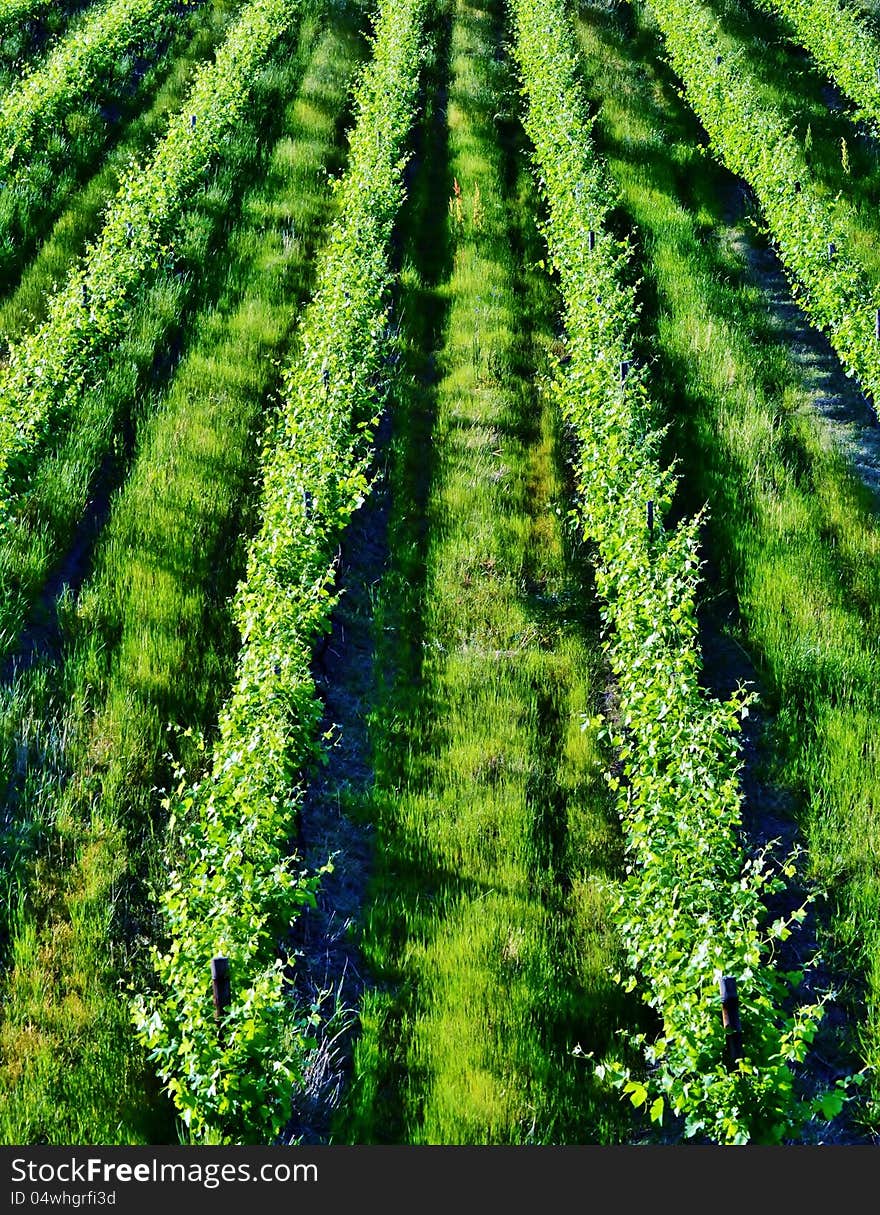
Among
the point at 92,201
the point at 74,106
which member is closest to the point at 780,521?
the point at 92,201

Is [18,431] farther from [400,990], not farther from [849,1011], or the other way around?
[849,1011]

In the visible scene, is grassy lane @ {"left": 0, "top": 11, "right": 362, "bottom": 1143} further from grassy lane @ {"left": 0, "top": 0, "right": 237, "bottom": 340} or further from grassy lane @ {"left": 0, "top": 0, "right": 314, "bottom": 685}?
grassy lane @ {"left": 0, "top": 0, "right": 237, "bottom": 340}

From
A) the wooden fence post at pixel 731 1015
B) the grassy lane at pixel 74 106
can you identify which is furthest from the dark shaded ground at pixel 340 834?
the grassy lane at pixel 74 106

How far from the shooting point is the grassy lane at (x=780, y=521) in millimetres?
7301

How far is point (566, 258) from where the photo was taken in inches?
536

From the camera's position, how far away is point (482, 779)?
25.2 ft

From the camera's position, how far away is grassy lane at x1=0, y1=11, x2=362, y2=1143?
5.58 m

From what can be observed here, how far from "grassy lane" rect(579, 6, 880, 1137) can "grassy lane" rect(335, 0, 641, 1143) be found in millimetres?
1372

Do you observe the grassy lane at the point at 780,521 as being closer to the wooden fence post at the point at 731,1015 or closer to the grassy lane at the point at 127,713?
the wooden fence post at the point at 731,1015

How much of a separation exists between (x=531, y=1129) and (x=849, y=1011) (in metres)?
2.08

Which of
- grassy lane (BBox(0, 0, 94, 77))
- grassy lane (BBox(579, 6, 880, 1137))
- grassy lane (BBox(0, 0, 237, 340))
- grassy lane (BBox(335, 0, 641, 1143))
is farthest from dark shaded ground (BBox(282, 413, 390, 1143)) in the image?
grassy lane (BBox(0, 0, 94, 77))

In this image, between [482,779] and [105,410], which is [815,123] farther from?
[482,779]

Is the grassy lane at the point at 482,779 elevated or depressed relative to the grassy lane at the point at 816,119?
depressed

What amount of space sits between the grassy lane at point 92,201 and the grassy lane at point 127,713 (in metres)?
1.89
